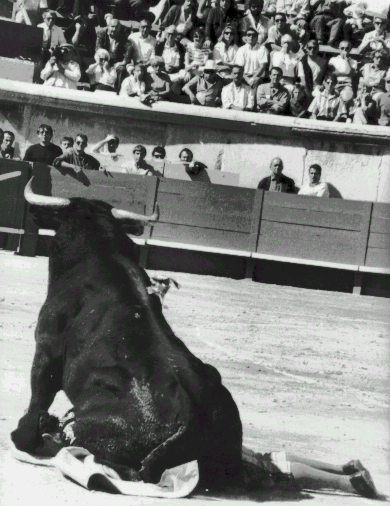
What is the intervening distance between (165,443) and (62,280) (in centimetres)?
109

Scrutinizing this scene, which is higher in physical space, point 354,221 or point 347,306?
point 354,221

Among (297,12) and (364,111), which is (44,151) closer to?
(297,12)

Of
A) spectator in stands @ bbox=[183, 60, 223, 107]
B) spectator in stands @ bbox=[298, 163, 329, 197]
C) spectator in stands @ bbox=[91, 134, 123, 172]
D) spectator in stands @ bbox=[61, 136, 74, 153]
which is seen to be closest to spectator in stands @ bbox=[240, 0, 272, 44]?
spectator in stands @ bbox=[183, 60, 223, 107]

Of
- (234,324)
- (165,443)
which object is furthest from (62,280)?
(234,324)

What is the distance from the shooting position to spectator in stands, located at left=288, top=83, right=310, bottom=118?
13.1m

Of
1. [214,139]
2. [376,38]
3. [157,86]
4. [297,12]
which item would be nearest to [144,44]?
[157,86]

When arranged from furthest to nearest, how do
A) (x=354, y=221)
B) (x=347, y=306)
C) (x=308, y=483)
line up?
(x=354, y=221) → (x=347, y=306) → (x=308, y=483)

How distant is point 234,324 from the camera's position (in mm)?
10445

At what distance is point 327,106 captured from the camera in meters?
13.5

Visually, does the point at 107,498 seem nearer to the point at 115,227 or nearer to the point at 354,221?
the point at 115,227

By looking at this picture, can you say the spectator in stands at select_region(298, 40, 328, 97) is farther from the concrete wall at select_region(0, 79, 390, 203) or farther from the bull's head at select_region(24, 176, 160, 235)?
the bull's head at select_region(24, 176, 160, 235)

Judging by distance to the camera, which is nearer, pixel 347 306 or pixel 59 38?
pixel 347 306

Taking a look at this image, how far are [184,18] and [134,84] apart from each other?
0.85 metres

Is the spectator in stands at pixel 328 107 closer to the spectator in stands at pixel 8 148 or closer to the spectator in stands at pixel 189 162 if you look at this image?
the spectator in stands at pixel 189 162
